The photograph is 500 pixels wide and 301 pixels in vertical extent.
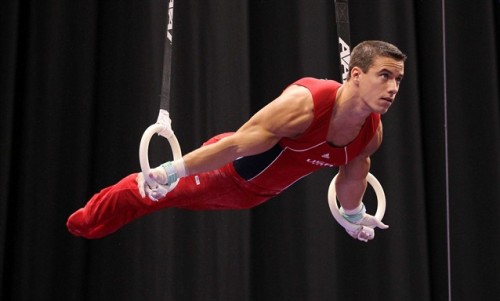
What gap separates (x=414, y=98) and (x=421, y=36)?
0.45 metres

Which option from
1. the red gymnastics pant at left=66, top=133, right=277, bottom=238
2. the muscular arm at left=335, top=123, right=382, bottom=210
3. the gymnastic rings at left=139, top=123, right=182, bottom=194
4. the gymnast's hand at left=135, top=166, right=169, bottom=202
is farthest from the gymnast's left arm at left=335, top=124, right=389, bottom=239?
the gymnast's hand at left=135, top=166, right=169, bottom=202

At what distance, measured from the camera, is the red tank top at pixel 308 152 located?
Result: 2838 millimetres

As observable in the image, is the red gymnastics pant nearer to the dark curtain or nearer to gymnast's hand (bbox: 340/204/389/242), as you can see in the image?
gymnast's hand (bbox: 340/204/389/242)

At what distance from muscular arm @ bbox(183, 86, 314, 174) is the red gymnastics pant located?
0.31 metres

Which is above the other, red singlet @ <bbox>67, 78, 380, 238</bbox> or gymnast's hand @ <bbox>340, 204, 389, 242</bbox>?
red singlet @ <bbox>67, 78, 380, 238</bbox>

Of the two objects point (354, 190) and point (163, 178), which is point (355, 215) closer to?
point (354, 190)

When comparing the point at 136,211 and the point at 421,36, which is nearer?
the point at 136,211

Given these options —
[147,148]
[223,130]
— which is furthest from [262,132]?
[223,130]

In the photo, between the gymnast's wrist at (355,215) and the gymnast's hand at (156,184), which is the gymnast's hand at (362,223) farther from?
the gymnast's hand at (156,184)

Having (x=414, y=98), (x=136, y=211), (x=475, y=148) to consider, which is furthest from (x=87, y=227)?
(x=475, y=148)

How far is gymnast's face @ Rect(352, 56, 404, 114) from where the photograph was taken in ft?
9.09

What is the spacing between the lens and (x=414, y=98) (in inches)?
177

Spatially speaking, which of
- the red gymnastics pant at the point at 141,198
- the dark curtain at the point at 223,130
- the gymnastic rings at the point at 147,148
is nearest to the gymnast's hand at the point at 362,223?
the red gymnastics pant at the point at 141,198

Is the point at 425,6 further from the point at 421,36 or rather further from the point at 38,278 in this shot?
the point at 38,278
